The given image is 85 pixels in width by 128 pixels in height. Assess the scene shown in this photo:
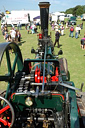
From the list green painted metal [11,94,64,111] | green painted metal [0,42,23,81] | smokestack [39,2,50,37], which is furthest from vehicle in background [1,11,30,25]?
green painted metal [11,94,64,111]

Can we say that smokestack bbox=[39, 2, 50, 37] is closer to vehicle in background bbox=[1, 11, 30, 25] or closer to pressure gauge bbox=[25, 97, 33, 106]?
pressure gauge bbox=[25, 97, 33, 106]

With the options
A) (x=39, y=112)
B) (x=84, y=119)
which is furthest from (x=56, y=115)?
(x=84, y=119)

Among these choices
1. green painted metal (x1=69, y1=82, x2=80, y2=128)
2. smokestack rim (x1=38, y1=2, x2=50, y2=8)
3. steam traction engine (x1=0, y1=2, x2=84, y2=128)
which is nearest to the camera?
green painted metal (x1=69, y1=82, x2=80, y2=128)

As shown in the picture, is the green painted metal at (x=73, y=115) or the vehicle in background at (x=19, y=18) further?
the vehicle in background at (x=19, y=18)

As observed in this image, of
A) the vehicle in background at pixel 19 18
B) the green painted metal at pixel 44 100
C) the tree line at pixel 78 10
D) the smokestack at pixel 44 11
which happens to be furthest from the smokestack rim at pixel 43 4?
the tree line at pixel 78 10

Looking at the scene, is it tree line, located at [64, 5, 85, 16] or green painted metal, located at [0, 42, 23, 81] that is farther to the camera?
tree line, located at [64, 5, 85, 16]

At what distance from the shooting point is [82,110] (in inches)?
115

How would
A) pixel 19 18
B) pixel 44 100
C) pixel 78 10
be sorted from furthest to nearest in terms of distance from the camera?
pixel 78 10 → pixel 19 18 → pixel 44 100

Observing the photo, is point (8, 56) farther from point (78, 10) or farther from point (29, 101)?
point (78, 10)

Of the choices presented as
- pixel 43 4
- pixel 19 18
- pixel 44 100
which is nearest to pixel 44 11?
pixel 43 4

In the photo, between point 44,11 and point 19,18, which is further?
point 19,18

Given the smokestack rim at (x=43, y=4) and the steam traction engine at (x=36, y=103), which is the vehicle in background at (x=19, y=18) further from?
the steam traction engine at (x=36, y=103)

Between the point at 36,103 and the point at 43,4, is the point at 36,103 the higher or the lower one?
the lower one

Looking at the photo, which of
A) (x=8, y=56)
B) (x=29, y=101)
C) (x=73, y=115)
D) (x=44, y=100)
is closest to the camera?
(x=73, y=115)
